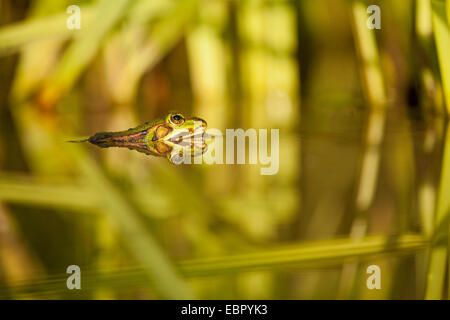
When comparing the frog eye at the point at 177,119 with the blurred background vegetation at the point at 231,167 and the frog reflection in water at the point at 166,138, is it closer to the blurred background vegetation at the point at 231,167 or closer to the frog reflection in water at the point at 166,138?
the frog reflection in water at the point at 166,138

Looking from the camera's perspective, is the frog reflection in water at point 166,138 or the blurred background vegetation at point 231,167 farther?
the frog reflection in water at point 166,138

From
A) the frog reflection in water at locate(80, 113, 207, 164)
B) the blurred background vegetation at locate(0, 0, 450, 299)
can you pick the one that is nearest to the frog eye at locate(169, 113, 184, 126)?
the frog reflection in water at locate(80, 113, 207, 164)

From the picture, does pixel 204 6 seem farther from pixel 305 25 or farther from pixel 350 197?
pixel 350 197

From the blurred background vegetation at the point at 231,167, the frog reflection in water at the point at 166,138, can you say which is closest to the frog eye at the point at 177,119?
the frog reflection in water at the point at 166,138

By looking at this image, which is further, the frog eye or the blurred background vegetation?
the frog eye

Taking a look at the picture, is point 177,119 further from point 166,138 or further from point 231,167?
point 231,167

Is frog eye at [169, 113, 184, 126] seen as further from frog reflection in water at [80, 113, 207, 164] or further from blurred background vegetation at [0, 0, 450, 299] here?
blurred background vegetation at [0, 0, 450, 299]
